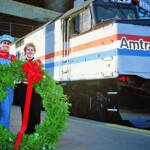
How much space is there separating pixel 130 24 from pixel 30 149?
165 inches

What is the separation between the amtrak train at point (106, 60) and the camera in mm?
5945

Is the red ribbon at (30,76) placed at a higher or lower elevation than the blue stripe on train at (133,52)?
lower

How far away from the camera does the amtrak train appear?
19.5 ft

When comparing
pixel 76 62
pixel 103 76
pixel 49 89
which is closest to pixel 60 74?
pixel 76 62

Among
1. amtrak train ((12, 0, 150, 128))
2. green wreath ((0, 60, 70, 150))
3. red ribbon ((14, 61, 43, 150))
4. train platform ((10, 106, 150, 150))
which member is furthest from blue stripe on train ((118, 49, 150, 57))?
red ribbon ((14, 61, 43, 150))

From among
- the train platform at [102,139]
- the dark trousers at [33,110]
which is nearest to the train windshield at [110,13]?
the train platform at [102,139]

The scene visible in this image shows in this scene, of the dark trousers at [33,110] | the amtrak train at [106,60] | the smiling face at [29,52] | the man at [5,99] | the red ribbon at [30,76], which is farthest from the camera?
the amtrak train at [106,60]

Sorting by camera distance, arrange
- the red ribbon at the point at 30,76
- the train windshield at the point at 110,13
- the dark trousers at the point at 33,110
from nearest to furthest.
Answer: the red ribbon at the point at 30,76 → the dark trousers at the point at 33,110 → the train windshield at the point at 110,13

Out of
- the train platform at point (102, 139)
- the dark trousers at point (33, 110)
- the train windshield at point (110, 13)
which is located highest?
the train windshield at point (110, 13)

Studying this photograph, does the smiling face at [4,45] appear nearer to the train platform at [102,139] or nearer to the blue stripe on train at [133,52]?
the train platform at [102,139]

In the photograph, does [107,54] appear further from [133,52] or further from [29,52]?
[29,52]

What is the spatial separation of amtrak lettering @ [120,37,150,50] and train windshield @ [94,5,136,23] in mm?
941

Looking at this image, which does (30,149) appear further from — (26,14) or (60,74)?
(26,14)

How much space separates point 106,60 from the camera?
619 cm
